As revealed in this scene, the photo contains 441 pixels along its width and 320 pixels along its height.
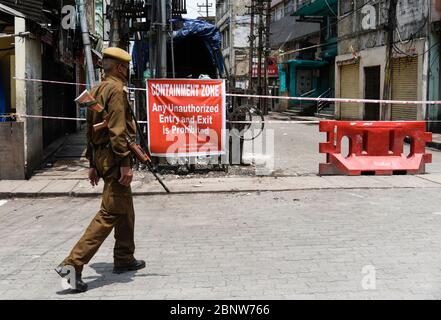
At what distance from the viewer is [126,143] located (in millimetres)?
4543

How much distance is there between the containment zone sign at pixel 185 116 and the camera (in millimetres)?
10180

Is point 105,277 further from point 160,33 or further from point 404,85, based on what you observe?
point 404,85

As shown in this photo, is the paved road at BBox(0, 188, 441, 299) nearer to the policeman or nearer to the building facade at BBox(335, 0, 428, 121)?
the policeman

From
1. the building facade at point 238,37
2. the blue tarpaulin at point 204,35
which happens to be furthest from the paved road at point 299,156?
the building facade at point 238,37

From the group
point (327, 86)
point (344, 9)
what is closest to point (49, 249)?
point (344, 9)

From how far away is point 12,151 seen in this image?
9953 millimetres

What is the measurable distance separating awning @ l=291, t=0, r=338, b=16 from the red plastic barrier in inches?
876

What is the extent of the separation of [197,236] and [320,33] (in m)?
32.4

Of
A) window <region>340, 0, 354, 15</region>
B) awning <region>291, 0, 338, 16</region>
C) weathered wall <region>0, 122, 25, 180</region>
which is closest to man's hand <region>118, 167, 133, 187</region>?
weathered wall <region>0, 122, 25, 180</region>

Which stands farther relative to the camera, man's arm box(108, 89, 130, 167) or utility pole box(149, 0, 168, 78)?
utility pole box(149, 0, 168, 78)

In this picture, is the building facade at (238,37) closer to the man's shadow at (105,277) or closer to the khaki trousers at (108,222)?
the man's shadow at (105,277)

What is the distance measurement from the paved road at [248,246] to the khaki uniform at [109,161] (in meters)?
0.39

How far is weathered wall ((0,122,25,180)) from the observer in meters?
9.89
